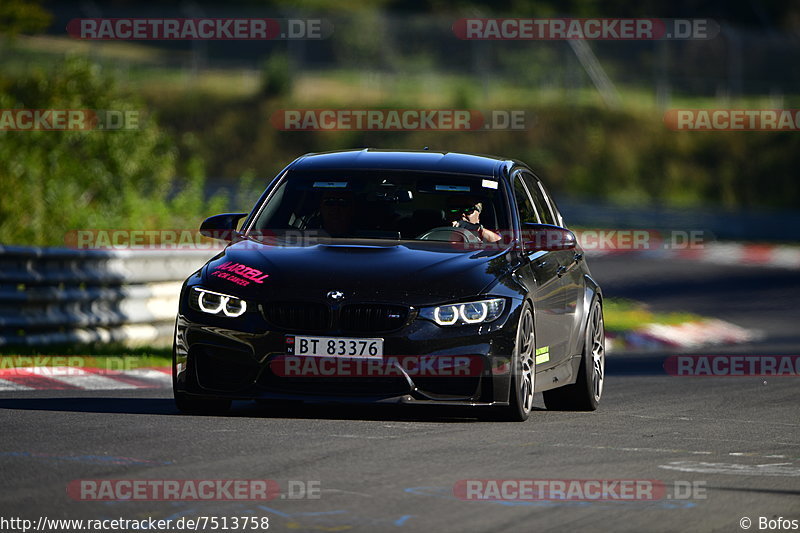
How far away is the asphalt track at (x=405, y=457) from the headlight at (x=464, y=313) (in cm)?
59

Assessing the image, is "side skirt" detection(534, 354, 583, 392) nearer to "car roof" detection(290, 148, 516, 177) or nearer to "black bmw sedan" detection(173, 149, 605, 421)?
"black bmw sedan" detection(173, 149, 605, 421)

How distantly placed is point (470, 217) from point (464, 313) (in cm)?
132

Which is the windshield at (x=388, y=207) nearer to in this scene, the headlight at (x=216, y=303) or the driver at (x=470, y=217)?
the driver at (x=470, y=217)

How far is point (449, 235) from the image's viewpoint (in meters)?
9.79

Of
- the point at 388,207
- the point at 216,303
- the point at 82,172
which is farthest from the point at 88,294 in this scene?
the point at 82,172

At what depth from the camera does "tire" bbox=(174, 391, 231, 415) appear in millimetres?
9070

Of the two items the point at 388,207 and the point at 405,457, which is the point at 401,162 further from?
the point at 405,457

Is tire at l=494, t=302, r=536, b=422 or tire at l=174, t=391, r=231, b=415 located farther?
tire at l=174, t=391, r=231, b=415

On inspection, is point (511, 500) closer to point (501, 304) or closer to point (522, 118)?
point (501, 304)

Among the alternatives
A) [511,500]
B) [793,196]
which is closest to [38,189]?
[511,500]

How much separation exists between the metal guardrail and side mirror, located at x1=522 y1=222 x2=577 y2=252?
5.19 m

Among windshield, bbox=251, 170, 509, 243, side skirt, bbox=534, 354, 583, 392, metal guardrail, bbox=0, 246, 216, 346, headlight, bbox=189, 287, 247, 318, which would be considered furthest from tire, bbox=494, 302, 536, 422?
metal guardrail, bbox=0, 246, 216, 346

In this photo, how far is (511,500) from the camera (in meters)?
6.49

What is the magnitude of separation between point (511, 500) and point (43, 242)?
1505 centimetres
